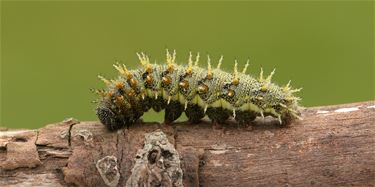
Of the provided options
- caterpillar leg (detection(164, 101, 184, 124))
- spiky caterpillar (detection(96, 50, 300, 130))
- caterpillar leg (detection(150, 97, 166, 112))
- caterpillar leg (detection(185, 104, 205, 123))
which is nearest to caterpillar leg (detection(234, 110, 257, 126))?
spiky caterpillar (detection(96, 50, 300, 130))

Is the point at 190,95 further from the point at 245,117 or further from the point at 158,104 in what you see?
the point at 245,117

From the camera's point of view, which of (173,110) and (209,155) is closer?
(209,155)

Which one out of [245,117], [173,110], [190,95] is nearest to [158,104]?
[173,110]

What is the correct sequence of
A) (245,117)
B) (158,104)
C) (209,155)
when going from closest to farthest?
(209,155)
(245,117)
(158,104)

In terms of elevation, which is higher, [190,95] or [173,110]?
[190,95]

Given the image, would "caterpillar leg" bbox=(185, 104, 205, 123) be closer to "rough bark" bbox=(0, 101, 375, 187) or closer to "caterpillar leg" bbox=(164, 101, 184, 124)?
"caterpillar leg" bbox=(164, 101, 184, 124)

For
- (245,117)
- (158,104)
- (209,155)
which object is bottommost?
(209,155)

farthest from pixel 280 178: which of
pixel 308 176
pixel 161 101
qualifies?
pixel 161 101

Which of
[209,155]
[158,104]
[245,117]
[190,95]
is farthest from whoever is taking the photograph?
[158,104]
